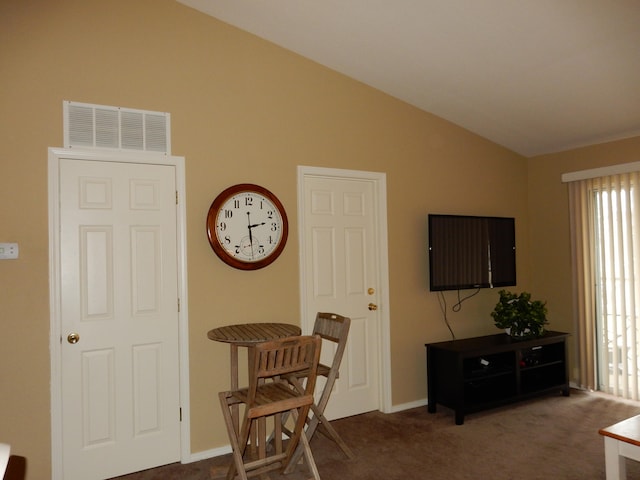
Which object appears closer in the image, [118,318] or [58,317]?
[58,317]

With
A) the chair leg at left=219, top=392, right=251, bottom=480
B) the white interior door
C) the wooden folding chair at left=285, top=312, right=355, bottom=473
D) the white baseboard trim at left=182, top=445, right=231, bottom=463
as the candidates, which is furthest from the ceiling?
the white baseboard trim at left=182, top=445, right=231, bottom=463

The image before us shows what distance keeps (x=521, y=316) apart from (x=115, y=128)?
3649 millimetres

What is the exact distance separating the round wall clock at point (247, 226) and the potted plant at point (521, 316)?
2.21 m

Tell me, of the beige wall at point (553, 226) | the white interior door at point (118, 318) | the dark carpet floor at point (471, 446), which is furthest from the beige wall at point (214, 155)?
the dark carpet floor at point (471, 446)

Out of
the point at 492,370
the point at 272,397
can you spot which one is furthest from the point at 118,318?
the point at 492,370

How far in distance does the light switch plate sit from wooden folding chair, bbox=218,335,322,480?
146cm

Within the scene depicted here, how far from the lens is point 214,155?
315 cm

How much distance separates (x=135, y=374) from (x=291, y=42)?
A: 2627 millimetres

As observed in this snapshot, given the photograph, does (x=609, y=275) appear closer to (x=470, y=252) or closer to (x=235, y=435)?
(x=470, y=252)

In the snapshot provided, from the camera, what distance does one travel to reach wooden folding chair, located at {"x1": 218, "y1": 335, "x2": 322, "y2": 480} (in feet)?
7.31

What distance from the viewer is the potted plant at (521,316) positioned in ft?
13.2

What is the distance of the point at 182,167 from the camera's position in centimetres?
304

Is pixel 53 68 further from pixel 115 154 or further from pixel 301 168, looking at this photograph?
pixel 301 168

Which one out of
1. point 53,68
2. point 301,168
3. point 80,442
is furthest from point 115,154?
point 80,442
